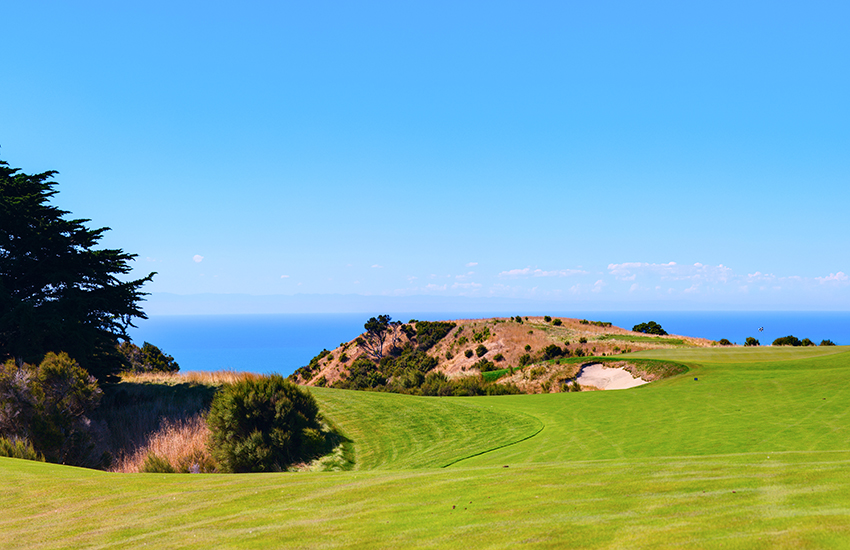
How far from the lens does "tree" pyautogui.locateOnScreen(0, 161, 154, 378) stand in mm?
20109

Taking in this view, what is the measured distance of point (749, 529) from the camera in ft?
16.0

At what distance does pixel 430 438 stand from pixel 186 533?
11807 millimetres

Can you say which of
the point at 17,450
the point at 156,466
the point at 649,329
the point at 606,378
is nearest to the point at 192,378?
the point at 156,466

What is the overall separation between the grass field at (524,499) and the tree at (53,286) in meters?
11.6

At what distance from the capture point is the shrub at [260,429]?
50.4 feet

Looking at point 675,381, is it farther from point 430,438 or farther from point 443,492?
point 443,492

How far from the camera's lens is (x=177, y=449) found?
1648 centimetres

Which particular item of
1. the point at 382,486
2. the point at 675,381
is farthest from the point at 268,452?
the point at 675,381

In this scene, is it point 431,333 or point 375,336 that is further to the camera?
point 375,336

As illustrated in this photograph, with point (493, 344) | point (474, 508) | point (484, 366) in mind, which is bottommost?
point (484, 366)

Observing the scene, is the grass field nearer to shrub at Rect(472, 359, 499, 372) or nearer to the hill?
the hill

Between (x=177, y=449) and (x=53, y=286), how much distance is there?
37.5ft

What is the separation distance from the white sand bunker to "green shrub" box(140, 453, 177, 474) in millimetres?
22125

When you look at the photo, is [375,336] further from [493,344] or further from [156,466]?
[156,466]
